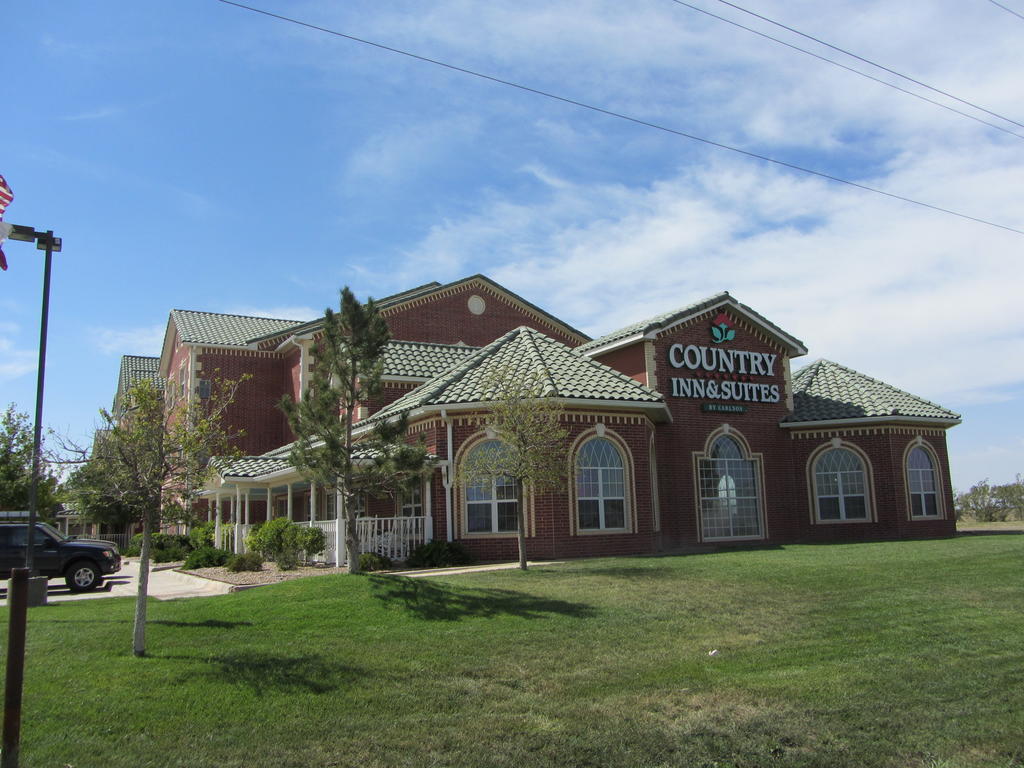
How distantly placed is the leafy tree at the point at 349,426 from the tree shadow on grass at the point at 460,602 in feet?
7.37

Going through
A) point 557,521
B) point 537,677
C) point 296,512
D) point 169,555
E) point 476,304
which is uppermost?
point 476,304

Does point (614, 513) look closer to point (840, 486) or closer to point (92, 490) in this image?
point (840, 486)

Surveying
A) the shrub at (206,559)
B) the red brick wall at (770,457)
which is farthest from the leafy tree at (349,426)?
the red brick wall at (770,457)

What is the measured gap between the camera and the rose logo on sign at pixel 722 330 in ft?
82.2

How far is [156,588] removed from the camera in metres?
18.6

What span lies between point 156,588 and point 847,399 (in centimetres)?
2037

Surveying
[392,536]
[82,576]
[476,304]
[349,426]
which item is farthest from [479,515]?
[476,304]

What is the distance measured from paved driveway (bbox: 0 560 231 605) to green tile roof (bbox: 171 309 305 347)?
11985mm

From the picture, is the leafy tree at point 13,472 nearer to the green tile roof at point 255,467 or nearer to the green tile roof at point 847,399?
the green tile roof at point 255,467

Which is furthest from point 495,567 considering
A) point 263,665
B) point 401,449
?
point 263,665

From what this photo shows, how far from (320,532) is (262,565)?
1.62m

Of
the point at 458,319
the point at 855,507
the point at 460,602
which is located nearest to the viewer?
the point at 460,602

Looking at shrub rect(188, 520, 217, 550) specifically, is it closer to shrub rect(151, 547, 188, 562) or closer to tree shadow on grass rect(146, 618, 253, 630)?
shrub rect(151, 547, 188, 562)

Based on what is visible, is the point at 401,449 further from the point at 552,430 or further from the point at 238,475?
the point at 238,475
